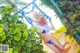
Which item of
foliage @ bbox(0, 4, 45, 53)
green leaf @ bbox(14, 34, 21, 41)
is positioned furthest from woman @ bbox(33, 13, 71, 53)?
green leaf @ bbox(14, 34, 21, 41)

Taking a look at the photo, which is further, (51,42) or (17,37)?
(51,42)

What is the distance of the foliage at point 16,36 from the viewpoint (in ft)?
3.76

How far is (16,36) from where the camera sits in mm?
1146

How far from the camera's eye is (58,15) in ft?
5.39

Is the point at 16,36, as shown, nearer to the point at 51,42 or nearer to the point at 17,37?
the point at 17,37

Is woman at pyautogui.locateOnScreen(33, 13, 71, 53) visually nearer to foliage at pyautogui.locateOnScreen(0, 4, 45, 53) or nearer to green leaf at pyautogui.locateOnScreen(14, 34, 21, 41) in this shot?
foliage at pyautogui.locateOnScreen(0, 4, 45, 53)

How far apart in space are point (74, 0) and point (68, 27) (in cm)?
25

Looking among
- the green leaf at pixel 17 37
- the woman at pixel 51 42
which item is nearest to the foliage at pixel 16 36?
the green leaf at pixel 17 37

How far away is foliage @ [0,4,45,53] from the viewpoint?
3.76 ft

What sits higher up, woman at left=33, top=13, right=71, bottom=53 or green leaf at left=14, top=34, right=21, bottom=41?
green leaf at left=14, top=34, right=21, bottom=41

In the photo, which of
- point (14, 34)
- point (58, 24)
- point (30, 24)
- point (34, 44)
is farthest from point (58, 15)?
point (14, 34)

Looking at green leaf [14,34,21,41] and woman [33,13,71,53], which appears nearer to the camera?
green leaf [14,34,21,41]

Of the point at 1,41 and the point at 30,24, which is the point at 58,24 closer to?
the point at 30,24

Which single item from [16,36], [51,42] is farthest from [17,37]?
[51,42]
